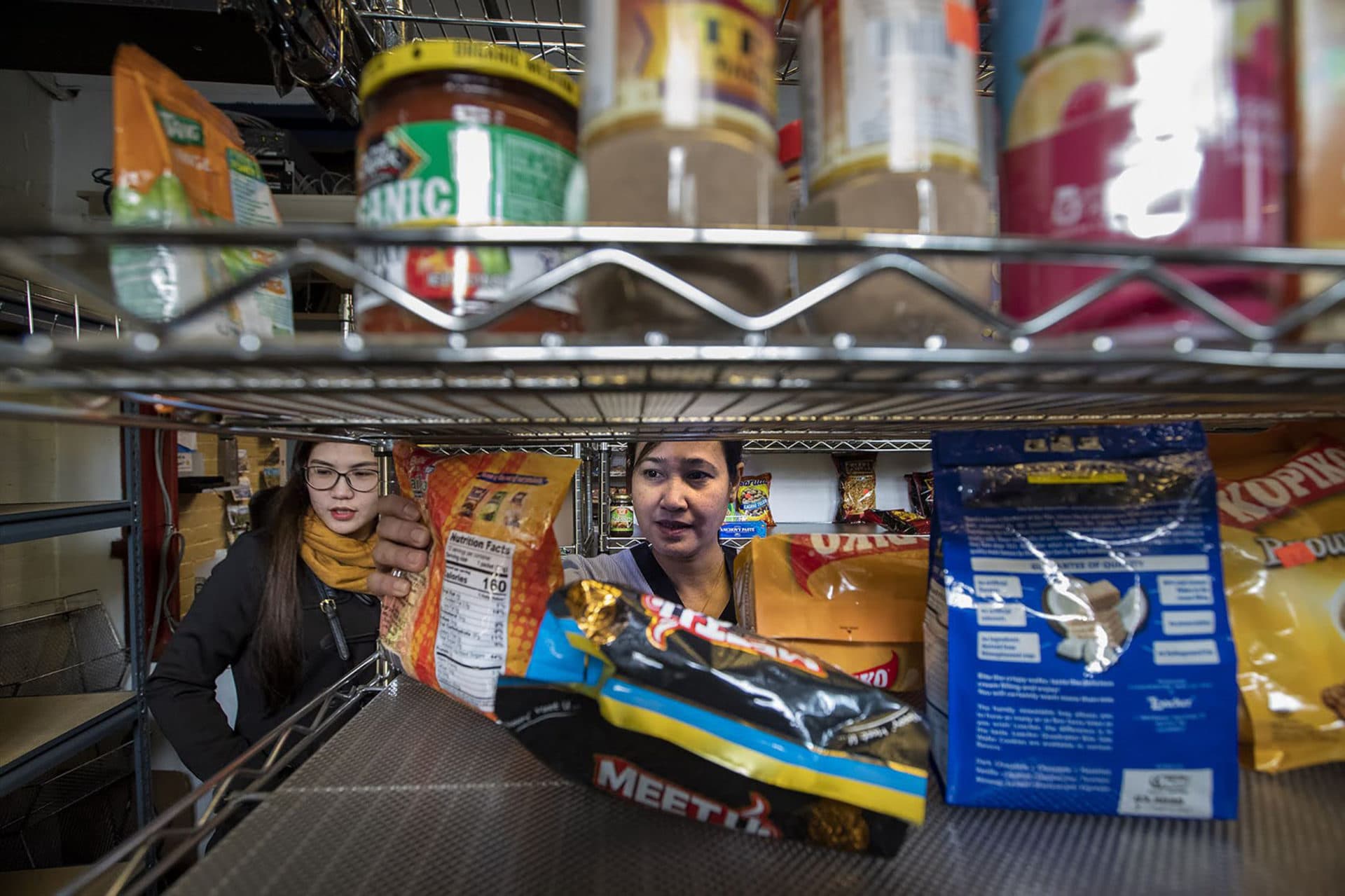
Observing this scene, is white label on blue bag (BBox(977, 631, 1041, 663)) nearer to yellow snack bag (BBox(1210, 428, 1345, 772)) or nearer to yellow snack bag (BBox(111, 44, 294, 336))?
yellow snack bag (BBox(1210, 428, 1345, 772))

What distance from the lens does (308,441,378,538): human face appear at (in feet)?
4.65

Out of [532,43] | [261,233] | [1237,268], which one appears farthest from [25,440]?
[1237,268]

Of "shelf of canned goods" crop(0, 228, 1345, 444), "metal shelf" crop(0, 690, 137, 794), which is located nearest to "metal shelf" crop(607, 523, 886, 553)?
"metal shelf" crop(0, 690, 137, 794)

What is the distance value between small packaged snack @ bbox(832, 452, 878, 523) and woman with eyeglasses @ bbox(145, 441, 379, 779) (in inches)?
61.5

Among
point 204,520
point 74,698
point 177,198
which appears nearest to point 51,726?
point 74,698

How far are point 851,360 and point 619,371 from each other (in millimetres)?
121

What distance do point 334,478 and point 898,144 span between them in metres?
1.51

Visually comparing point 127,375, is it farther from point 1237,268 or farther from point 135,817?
point 135,817

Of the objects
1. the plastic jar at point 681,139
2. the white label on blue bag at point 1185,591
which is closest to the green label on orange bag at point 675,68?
the plastic jar at point 681,139

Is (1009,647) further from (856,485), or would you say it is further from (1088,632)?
(856,485)

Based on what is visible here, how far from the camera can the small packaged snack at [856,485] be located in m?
2.12

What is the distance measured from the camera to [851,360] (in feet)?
0.82

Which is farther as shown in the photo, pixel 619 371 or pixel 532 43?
pixel 532 43

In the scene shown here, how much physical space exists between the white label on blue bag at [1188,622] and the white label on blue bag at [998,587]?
11 cm
